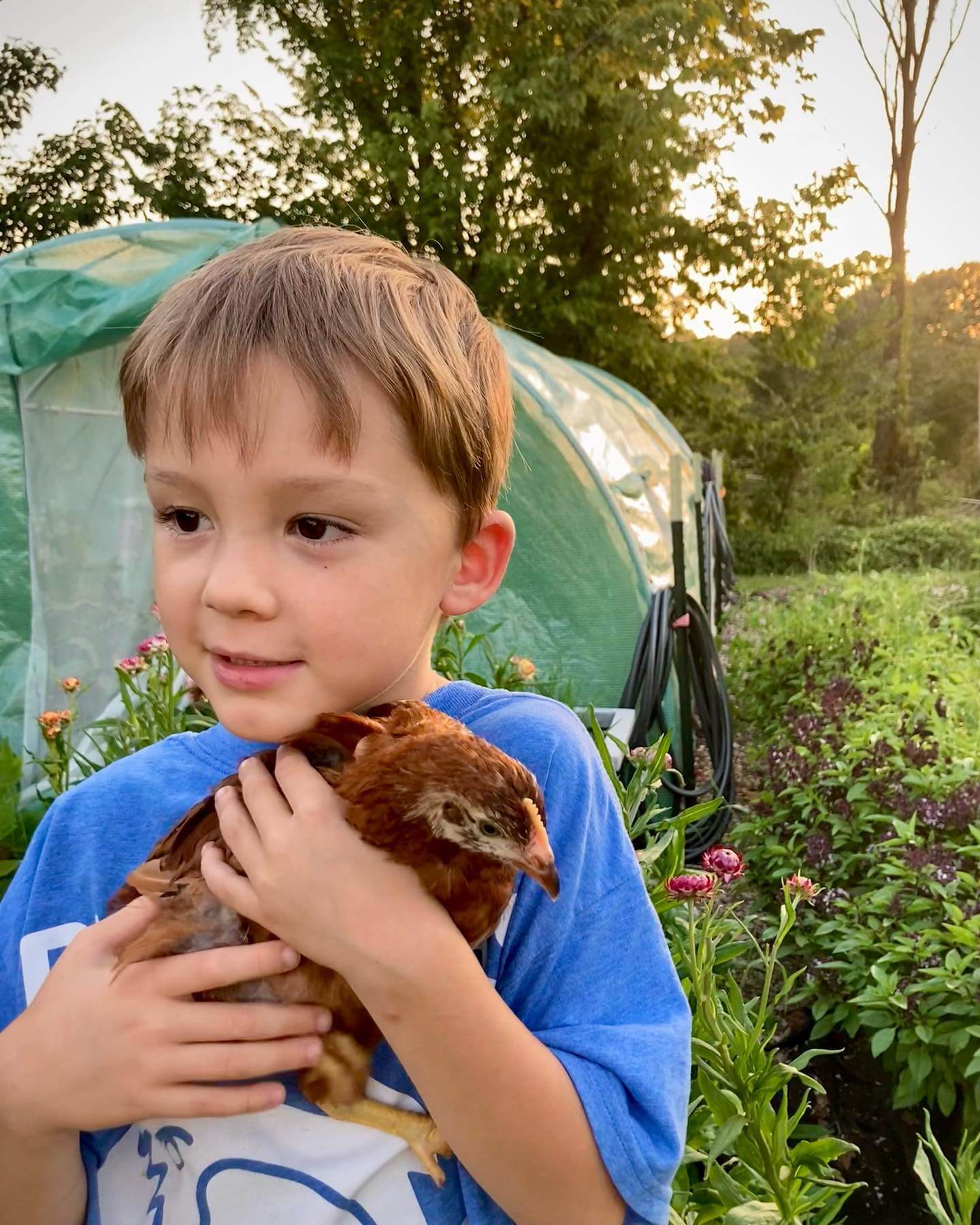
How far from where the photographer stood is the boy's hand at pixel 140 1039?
74 centimetres

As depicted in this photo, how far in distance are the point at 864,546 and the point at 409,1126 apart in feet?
45.6

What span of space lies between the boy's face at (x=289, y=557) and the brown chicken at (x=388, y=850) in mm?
52

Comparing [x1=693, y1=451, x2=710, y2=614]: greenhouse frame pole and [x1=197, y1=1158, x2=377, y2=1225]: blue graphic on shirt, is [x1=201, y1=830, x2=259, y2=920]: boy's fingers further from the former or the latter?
[x1=693, y1=451, x2=710, y2=614]: greenhouse frame pole

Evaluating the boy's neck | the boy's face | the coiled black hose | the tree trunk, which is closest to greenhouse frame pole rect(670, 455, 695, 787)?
the coiled black hose

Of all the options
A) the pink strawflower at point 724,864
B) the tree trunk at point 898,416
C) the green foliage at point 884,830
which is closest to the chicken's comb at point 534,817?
the pink strawflower at point 724,864

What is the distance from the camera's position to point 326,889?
711 mm

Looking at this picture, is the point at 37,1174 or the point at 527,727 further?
the point at 527,727

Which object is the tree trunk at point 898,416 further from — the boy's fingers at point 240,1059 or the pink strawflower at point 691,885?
the boy's fingers at point 240,1059

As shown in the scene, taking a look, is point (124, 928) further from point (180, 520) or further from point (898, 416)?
point (898, 416)

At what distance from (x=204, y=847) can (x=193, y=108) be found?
12764mm

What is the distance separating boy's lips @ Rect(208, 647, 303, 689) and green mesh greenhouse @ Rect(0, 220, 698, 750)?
3.02m

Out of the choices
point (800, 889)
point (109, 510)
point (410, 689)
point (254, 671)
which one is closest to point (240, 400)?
point (254, 671)

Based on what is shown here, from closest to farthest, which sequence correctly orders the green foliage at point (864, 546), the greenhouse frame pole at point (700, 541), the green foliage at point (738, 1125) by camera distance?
the green foliage at point (738, 1125), the greenhouse frame pole at point (700, 541), the green foliage at point (864, 546)

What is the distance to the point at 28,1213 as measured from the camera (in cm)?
85
